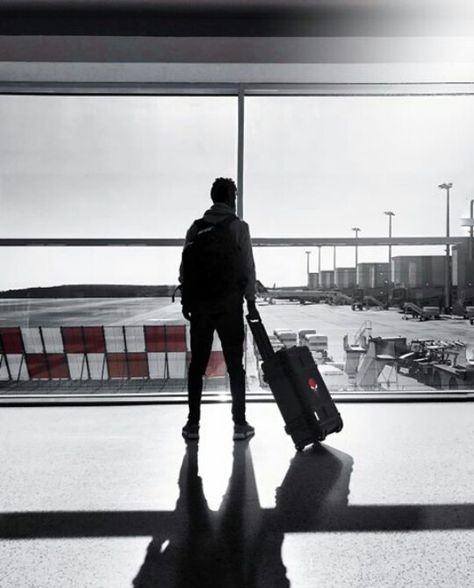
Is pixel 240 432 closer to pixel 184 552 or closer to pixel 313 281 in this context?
pixel 184 552

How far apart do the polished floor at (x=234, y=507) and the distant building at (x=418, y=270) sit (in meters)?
1.50

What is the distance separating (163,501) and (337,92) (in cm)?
360

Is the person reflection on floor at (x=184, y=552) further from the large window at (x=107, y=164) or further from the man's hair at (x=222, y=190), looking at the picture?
the large window at (x=107, y=164)

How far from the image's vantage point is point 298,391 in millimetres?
2781

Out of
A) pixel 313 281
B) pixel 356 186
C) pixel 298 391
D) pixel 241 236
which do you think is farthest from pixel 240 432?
pixel 356 186

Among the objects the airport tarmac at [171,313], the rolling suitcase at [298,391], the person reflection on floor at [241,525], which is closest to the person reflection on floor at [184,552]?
the person reflection on floor at [241,525]

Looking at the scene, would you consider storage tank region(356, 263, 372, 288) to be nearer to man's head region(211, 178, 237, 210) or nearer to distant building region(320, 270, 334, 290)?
distant building region(320, 270, 334, 290)

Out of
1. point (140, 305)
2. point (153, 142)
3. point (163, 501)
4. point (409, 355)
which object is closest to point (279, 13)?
point (153, 142)

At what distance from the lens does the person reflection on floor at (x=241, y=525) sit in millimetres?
1567

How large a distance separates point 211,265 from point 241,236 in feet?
0.90

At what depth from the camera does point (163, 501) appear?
2.14m

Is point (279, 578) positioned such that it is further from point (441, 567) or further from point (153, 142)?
point (153, 142)

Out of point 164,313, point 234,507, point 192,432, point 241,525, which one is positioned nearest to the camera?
point 241,525

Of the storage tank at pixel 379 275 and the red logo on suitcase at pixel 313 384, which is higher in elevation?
the storage tank at pixel 379 275
